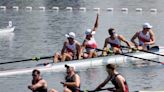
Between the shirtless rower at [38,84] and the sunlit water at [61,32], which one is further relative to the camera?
the sunlit water at [61,32]

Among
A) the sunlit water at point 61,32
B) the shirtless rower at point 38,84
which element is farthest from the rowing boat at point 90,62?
the shirtless rower at point 38,84

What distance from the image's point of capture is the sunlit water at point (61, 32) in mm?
21295

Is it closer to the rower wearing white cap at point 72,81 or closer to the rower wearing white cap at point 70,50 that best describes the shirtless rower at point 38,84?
the rower wearing white cap at point 72,81

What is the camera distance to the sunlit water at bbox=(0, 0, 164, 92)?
69.9 ft

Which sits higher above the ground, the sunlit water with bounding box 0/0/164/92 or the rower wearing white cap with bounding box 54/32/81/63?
the rower wearing white cap with bounding box 54/32/81/63

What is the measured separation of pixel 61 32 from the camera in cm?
3903

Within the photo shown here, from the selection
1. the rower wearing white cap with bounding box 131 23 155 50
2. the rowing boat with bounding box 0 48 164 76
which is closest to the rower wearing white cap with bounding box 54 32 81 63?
the rowing boat with bounding box 0 48 164 76

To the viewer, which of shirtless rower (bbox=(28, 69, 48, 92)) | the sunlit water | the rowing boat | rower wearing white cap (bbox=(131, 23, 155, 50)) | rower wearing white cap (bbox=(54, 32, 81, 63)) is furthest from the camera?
rower wearing white cap (bbox=(131, 23, 155, 50))

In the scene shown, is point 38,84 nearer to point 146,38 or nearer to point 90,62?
point 90,62

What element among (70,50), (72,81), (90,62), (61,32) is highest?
(72,81)

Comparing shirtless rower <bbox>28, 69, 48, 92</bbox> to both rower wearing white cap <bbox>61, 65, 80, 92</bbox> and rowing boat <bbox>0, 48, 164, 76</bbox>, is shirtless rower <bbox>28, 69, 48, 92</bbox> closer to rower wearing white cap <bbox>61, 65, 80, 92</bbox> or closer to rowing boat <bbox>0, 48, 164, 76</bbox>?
rower wearing white cap <bbox>61, 65, 80, 92</bbox>

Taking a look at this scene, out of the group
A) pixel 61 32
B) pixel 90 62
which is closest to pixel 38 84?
pixel 90 62

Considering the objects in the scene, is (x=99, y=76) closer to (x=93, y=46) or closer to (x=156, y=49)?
(x=93, y=46)

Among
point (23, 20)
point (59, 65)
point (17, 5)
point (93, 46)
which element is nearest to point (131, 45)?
point (93, 46)
